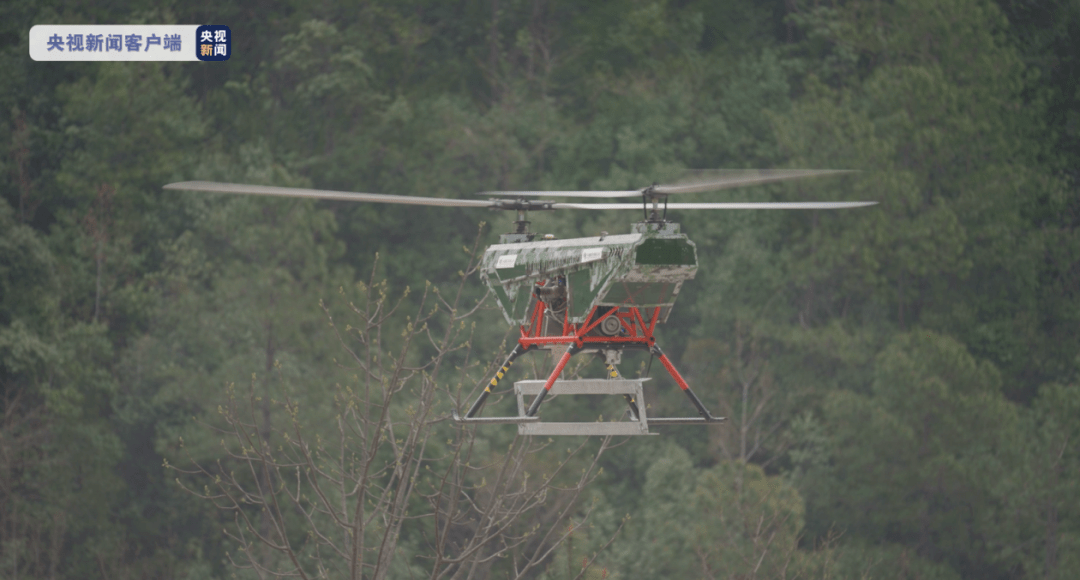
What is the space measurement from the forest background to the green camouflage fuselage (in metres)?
12.8

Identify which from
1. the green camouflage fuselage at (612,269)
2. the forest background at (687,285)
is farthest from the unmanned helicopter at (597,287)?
the forest background at (687,285)

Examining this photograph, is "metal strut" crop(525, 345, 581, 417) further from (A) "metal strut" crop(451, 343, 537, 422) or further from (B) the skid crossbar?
(A) "metal strut" crop(451, 343, 537, 422)

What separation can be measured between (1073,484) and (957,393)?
100 inches

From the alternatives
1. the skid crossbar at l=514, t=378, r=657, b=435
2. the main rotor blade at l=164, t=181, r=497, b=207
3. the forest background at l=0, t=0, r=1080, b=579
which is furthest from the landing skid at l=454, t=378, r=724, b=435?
the forest background at l=0, t=0, r=1080, b=579

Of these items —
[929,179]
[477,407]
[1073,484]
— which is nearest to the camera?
[477,407]

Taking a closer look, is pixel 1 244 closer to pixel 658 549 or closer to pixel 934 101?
pixel 658 549

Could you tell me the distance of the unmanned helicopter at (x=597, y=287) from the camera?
6.50 metres

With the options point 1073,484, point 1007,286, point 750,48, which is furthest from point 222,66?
point 1073,484

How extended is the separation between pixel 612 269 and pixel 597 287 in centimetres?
16

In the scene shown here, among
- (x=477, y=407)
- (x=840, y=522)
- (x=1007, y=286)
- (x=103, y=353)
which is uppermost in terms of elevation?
(x=477, y=407)

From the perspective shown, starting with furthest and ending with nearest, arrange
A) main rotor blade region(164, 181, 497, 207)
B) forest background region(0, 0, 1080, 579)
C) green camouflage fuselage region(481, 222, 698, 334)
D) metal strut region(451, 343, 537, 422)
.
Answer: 1. forest background region(0, 0, 1080, 579)
2. metal strut region(451, 343, 537, 422)
3. main rotor blade region(164, 181, 497, 207)
4. green camouflage fuselage region(481, 222, 698, 334)

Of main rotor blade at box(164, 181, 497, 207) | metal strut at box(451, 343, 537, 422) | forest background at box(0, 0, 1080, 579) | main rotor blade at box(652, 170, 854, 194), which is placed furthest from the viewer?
forest background at box(0, 0, 1080, 579)

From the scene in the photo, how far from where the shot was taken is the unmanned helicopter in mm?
6504

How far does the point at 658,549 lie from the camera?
22.1 metres
